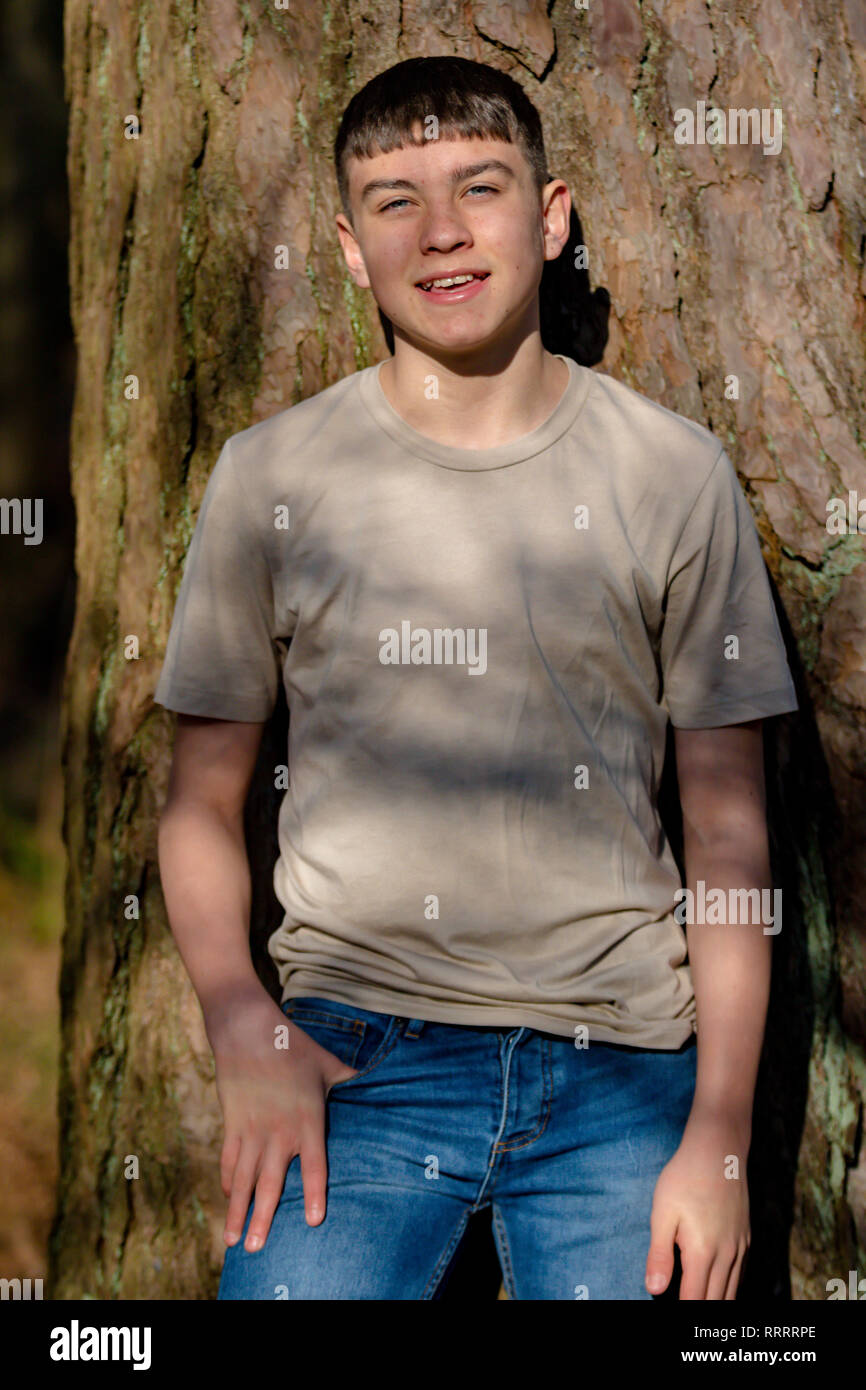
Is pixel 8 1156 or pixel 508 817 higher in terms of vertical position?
pixel 508 817

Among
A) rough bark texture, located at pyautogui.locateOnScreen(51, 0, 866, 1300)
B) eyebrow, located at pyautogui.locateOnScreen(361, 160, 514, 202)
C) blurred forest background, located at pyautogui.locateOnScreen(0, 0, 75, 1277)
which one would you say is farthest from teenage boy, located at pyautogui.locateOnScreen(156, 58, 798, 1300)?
blurred forest background, located at pyautogui.locateOnScreen(0, 0, 75, 1277)

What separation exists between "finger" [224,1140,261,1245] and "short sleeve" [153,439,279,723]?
66 cm

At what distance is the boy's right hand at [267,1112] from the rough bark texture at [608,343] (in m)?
0.55

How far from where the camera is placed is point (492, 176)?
201cm

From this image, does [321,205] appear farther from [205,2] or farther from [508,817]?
[508,817]

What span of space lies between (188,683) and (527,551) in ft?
1.86

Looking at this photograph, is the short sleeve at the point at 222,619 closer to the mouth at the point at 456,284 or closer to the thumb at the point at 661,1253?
the mouth at the point at 456,284

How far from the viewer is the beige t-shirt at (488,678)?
1979 millimetres

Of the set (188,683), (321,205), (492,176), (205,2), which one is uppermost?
(205,2)

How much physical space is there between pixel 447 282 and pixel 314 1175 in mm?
1309

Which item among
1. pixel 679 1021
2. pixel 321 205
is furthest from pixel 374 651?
pixel 321 205

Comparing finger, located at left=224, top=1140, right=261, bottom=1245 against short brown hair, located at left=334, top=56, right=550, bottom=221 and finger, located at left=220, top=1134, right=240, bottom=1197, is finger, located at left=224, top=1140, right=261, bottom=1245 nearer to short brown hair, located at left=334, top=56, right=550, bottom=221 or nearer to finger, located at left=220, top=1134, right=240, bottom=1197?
finger, located at left=220, top=1134, right=240, bottom=1197

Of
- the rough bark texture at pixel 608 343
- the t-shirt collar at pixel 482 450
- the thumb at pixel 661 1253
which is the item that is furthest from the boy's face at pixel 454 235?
the thumb at pixel 661 1253
